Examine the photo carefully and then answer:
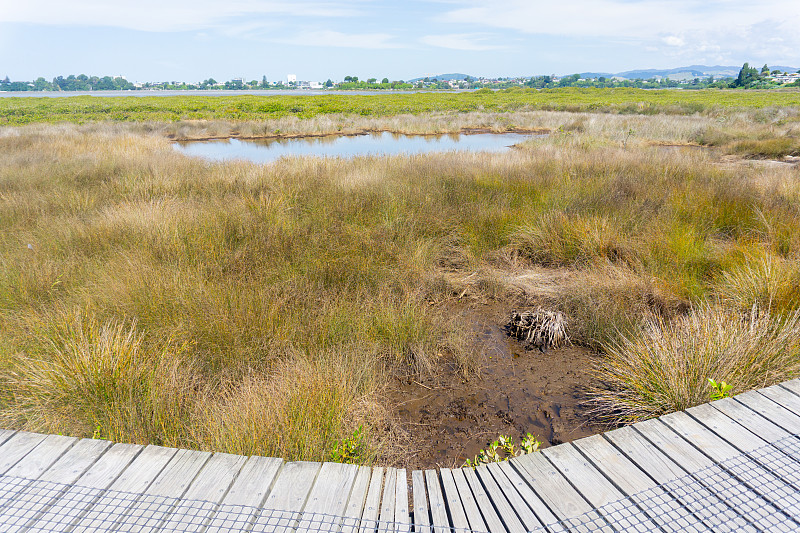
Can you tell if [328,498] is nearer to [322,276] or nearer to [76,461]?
[76,461]

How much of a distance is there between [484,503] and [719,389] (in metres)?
1.72

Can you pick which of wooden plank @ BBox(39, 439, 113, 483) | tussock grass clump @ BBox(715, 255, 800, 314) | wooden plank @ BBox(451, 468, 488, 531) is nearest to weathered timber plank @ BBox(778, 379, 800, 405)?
tussock grass clump @ BBox(715, 255, 800, 314)

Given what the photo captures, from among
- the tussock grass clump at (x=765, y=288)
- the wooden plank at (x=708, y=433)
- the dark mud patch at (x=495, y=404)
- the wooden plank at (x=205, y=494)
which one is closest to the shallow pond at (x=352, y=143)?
the tussock grass clump at (x=765, y=288)

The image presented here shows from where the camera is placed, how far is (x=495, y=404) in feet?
10.3

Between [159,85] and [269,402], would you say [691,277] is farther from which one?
[159,85]

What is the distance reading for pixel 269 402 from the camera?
2.25 meters

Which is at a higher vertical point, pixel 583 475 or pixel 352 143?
pixel 352 143

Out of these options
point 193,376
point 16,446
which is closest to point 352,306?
point 193,376

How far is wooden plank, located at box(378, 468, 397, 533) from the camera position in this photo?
1.62 m

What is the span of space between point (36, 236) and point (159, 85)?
754 ft

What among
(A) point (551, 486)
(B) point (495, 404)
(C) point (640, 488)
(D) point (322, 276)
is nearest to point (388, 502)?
(A) point (551, 486)

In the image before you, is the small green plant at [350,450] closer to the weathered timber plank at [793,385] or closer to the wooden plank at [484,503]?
the wooden plank at [484,503]

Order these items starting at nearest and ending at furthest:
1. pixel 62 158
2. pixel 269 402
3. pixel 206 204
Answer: pixel 269 402
pixel 206 204
pixel 62 158

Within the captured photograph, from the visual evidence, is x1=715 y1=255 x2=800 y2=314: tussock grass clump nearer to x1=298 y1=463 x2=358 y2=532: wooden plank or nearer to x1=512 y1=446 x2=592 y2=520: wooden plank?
x1=512 y1=446 x2=592 y2=520: wooden plank
